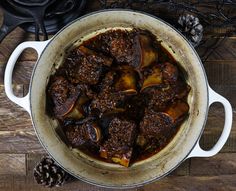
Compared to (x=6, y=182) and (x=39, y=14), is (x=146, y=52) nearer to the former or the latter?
(x=39, y=14)

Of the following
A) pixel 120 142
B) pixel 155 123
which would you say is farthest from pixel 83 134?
pixel 155 123

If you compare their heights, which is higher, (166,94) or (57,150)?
(166,94)

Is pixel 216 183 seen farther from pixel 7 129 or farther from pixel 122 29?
pixel 7 129

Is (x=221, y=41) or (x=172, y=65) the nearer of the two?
(x=172, y=65)

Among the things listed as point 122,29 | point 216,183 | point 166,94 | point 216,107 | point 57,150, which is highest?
point 122,29

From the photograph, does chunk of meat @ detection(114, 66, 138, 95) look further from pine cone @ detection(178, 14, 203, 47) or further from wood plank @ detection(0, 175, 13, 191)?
wood plank @ detection(0, 175, 13, 191)

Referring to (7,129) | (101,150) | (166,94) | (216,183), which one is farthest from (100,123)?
(216,183)
